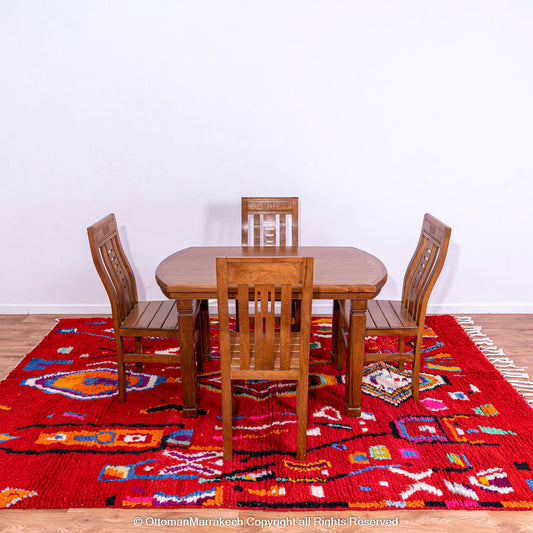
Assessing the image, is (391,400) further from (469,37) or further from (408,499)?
(469,37)

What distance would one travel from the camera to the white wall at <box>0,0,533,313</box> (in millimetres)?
2945

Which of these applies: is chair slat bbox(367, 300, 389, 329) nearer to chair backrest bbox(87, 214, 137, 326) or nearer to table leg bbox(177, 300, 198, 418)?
table leg bbox(177, 300, 198, 418)

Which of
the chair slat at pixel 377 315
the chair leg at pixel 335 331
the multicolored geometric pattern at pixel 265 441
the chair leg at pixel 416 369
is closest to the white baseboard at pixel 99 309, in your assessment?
the multicolored geometric pattern at pixel 265 441

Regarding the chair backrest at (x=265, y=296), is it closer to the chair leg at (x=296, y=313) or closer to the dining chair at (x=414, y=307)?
the dining chair at (x=414, y=307)

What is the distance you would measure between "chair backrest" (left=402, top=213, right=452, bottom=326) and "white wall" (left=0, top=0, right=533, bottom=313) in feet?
2.86

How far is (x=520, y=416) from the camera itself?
2268 mm

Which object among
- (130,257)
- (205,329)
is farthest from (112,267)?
(130,257)

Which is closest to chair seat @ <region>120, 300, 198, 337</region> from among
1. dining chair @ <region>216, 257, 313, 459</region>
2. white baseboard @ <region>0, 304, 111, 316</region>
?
dining chair @ <region>216, 257, 313, 459</region>

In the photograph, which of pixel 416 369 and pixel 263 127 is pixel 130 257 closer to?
pixel 263 127

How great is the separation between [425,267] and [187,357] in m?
1.23

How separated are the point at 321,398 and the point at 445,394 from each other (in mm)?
659

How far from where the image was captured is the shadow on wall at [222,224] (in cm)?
325

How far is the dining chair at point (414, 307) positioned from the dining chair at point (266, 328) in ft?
1.55

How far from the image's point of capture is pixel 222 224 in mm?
3287
